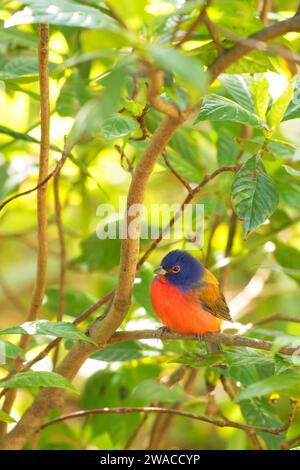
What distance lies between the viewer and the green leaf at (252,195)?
2.56m

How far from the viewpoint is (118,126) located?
8.72ft

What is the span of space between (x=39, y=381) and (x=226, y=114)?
44.9 inches

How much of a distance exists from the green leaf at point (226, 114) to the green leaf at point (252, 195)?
0.14m

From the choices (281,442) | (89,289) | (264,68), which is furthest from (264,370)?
(89,289)

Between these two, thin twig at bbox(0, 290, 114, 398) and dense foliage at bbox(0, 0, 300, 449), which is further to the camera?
thin twig at bbox(0, 290, 114, 398)

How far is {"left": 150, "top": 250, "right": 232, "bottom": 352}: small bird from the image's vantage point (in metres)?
3.93

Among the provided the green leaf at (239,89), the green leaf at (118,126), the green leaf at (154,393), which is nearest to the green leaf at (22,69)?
the green leaf at (118,126)

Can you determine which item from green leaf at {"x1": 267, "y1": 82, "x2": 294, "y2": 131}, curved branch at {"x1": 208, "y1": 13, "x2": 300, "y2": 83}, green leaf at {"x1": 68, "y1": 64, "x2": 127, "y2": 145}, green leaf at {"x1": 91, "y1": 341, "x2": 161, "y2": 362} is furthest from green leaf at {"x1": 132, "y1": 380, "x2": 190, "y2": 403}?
green leaf at {"x1": 68, "y1": 64, "x2": 127, "y2": 145}

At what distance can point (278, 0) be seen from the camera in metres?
5.18

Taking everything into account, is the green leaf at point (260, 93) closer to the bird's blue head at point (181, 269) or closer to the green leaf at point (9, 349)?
the green leaf at point (9, 349)

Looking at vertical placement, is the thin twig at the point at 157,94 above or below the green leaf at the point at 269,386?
above

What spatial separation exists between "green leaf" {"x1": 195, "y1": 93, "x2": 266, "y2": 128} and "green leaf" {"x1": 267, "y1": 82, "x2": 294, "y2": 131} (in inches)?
1.5

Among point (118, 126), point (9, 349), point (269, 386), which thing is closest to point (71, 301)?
point (9, 349)

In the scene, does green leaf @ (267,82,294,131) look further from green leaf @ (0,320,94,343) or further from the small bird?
the small bird
